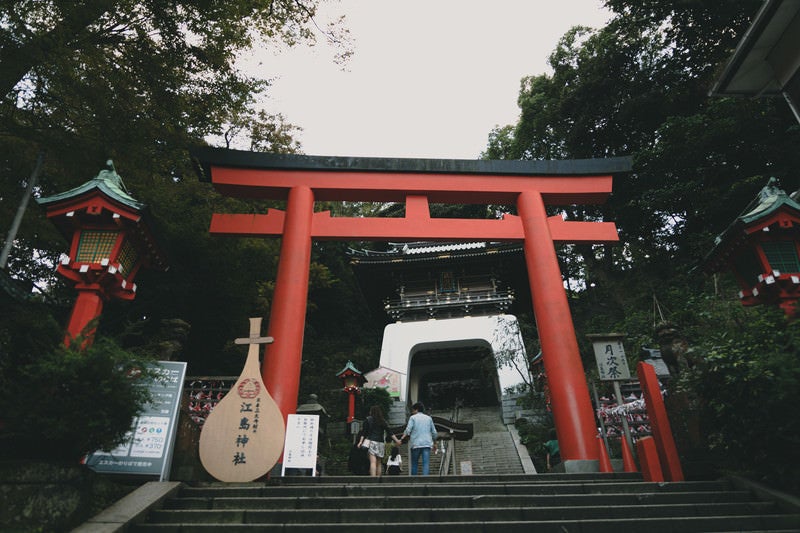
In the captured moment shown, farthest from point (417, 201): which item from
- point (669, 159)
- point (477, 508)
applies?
point (669, 159)

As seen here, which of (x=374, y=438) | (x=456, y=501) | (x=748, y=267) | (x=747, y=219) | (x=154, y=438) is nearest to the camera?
(x=456, y=501)

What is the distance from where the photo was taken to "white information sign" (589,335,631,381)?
710 cm

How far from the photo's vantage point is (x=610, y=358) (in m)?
7.21

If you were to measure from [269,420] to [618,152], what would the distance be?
20.5 metres

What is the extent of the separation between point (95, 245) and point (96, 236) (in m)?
0.13

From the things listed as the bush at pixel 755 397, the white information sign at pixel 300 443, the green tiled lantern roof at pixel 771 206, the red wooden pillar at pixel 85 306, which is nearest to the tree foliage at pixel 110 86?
the red wooden pillar at pixel 85 306

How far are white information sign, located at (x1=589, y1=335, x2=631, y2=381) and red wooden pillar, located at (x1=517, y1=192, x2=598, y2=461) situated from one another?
36cm

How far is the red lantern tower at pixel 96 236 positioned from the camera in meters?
5.77

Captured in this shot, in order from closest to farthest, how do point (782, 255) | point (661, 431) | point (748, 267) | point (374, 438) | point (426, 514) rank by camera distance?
point (426, 514) → point (661, 431) → point (782, 255) → point (748, 267) → point (374, 438)

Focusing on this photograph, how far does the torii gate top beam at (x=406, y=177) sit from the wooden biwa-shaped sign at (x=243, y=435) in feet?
15.1

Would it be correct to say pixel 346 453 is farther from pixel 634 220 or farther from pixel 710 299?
pixel 634 220

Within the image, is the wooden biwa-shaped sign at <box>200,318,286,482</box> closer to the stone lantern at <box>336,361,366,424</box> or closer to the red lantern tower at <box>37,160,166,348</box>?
the red lantern tower at <box>37,160,166,348</box>

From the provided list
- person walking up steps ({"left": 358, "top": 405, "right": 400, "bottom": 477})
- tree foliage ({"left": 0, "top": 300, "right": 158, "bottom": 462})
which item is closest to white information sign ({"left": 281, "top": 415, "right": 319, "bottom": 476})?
person walking up steps ({"left": 358, "top": 405, "right": 400, "bottom": 477})

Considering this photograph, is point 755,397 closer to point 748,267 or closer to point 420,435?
point 748,267
